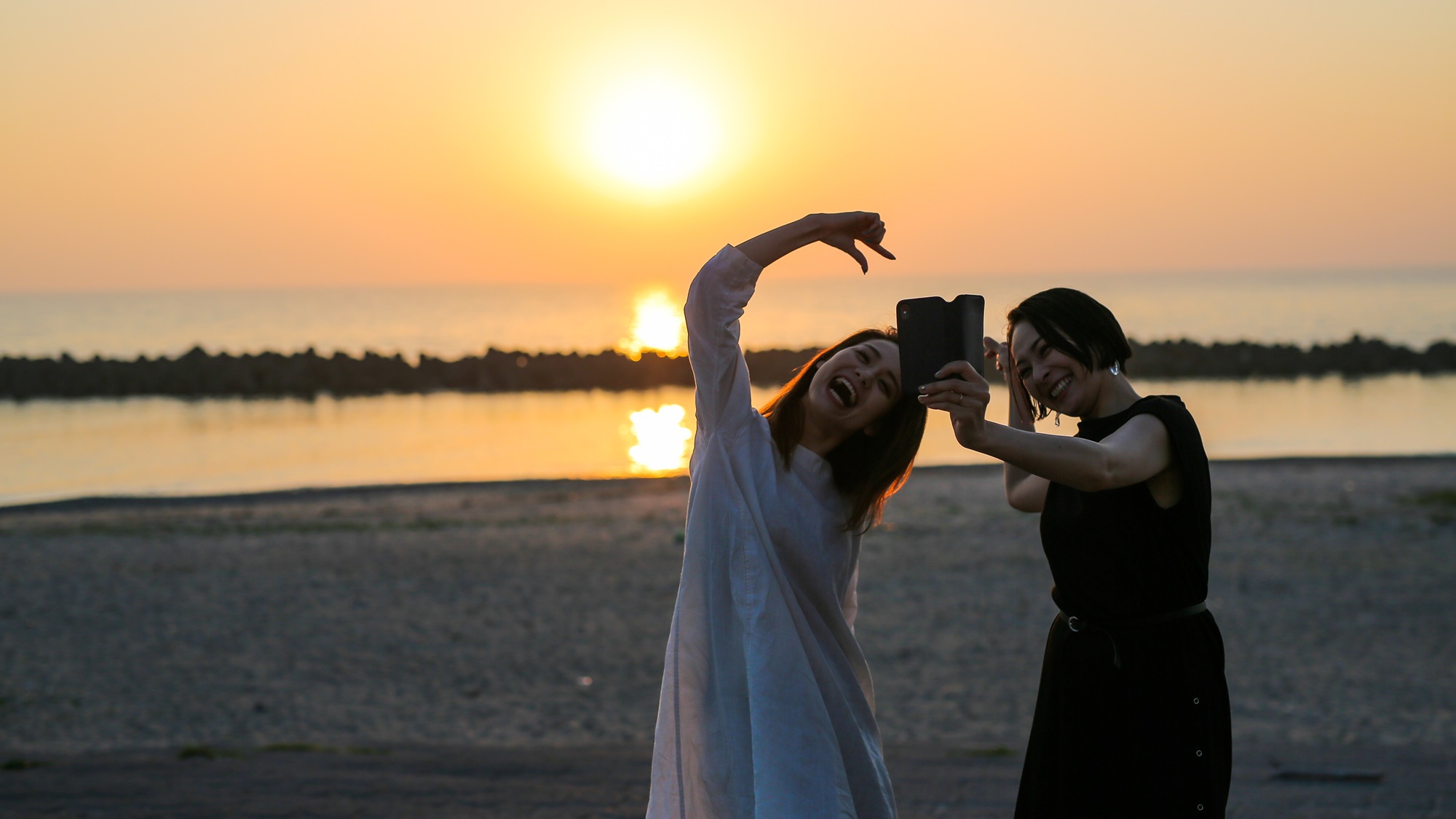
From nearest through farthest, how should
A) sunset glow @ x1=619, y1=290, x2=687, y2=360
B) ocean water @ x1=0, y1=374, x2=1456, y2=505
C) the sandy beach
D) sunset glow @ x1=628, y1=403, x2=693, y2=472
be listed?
1. the sandy beach
2. ocean water @ x1=0, y1=374, x2=1456, y2=505
3. sunset glow @ x1=628, y1=403, x2=693, y2=472
4. sunset glow @ x1=619, y1=290, x2=687, y2=360

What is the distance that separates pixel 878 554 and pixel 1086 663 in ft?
28.8

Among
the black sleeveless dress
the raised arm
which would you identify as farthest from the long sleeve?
the black sleeveless dress

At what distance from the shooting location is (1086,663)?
2506mm

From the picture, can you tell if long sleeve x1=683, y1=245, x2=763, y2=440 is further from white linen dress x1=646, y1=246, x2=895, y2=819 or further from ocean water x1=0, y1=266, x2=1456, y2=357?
ocean water x1=0, y1=266, x2=1456, y2=357

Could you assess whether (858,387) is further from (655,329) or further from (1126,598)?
(655,329)

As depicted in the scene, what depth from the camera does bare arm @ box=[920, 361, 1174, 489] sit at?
2086 millimetres

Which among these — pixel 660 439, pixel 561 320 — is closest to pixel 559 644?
pixel 660 439

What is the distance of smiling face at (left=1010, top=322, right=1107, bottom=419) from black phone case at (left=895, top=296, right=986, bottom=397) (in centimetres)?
27

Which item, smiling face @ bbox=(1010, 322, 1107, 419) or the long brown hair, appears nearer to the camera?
smiling face @ bbox=(1010, 322, 1107, 419)

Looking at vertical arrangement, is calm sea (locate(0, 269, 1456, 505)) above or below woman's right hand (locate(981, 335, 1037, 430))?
below

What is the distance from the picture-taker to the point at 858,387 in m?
2.72

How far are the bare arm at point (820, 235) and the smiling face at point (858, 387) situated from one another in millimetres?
226

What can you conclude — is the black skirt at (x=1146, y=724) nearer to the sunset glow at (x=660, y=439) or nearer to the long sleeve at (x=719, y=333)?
the long sleeve at (x=719, y=333)

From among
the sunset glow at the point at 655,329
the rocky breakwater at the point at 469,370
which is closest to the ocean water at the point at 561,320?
the sunset glow at the point at 655,329
